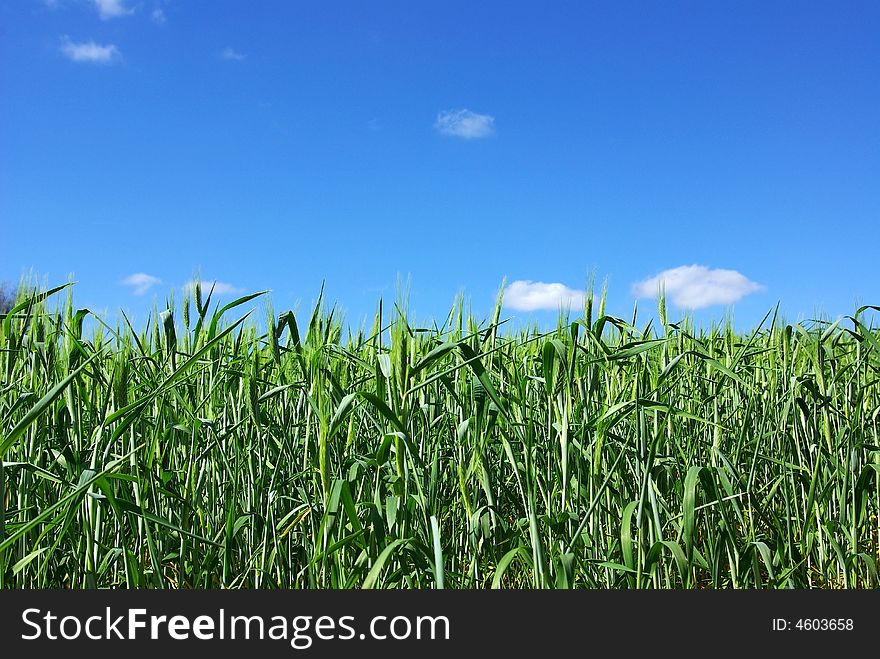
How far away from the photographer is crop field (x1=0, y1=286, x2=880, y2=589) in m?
1.25

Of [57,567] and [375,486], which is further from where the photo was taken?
[57,567]

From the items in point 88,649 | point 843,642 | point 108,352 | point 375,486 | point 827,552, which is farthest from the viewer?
point 108,352

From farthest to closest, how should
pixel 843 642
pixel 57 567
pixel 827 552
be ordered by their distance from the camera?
pixel 827 552 < pixel 57 567 < pixel 843 642

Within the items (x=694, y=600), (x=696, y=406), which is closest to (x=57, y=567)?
(x=694, y=600)

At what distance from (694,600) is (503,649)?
0.38 metres

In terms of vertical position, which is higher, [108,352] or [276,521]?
[108,352]

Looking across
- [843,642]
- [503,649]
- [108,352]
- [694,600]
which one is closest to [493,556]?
[503,649]

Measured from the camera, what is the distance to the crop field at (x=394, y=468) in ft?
4.09

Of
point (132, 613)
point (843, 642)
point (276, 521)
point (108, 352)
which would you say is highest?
point (108, 352)

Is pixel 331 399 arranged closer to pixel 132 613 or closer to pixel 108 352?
pixel 132 613

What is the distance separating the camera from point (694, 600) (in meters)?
1.26

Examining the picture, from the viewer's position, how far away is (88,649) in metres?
1.16

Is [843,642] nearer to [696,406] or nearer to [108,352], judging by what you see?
[696,406]

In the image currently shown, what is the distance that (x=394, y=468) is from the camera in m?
1.37
